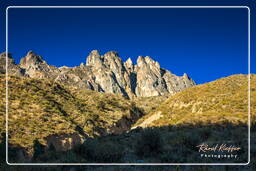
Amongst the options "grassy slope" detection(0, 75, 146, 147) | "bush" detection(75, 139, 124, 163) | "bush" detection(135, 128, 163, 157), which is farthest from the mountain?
"bush" detection(135, 128, 163, 157)

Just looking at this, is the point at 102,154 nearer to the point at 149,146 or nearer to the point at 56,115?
the point at 149,146

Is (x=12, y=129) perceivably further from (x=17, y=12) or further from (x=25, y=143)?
(x=17, y=12)

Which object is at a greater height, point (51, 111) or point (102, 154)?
point (51, 111)

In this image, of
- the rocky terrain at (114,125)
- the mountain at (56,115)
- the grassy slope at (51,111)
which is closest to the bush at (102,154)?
the rocky terrain at (114,125)

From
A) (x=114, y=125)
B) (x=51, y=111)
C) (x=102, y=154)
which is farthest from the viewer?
(x=114, y=125)

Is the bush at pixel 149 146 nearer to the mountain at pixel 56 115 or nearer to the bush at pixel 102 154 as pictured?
the bush at pixel 102 154

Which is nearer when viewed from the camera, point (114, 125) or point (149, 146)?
point (149, 146)

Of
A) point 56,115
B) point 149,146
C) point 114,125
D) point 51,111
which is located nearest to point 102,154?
point 149,146

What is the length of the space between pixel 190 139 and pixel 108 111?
3976 cm

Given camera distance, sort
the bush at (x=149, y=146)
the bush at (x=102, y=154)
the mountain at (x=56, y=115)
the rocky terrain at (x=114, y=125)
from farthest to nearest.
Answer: the mountain at (x=56, y=115)
the bush at (x=149, y=146)
the rocky terrain at (x=114, y=125)
the bush at (x=102, y=154)

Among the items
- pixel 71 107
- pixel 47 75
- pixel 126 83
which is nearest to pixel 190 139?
pixel 71 107

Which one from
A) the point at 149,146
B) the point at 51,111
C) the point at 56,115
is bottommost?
the point at 149,146

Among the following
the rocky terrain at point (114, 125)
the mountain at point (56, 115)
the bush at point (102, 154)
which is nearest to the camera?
the bush at point (102, 154)

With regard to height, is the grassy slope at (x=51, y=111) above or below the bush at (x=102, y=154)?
above
